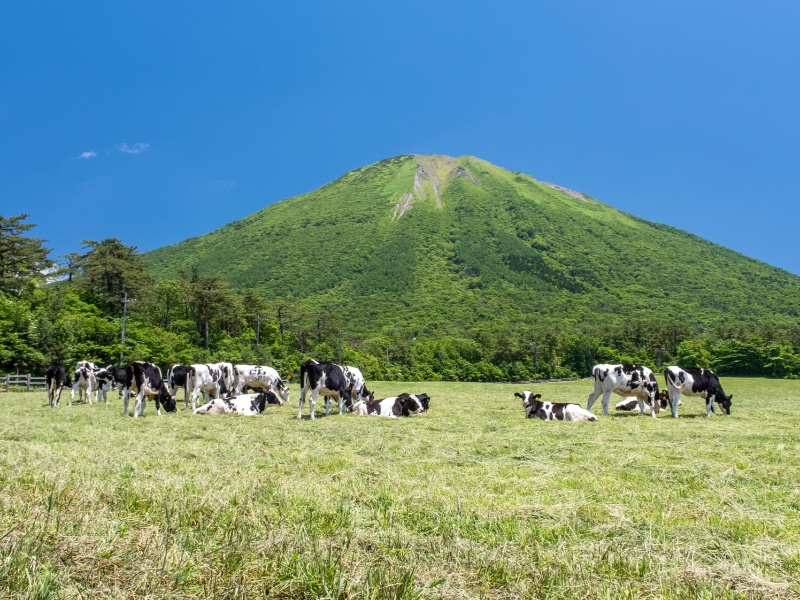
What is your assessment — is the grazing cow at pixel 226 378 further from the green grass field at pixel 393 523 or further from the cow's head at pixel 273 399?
the green grass field at pixel 393 523

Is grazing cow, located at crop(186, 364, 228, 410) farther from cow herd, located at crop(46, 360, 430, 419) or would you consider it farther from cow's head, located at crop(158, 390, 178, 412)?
cow's head, located at crop(158, 390, 178, 412)

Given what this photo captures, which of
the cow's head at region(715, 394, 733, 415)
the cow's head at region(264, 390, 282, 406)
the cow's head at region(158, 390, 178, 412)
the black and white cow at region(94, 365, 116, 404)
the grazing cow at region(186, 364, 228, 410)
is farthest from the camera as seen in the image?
the black and white cow at region(94, 365, 116, 404)

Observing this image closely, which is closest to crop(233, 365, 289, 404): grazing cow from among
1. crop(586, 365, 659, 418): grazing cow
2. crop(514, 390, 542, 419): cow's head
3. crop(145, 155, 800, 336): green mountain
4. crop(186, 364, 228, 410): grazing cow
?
crop(186, 364, 228, 410): grazing cow

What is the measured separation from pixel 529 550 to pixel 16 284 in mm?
55767

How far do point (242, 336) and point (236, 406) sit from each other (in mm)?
48719

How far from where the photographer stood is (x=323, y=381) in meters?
15.0

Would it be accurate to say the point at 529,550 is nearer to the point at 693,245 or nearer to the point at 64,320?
the point at 64,320

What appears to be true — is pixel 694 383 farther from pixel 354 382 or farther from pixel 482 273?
pixel 482 273

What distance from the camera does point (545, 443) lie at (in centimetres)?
872

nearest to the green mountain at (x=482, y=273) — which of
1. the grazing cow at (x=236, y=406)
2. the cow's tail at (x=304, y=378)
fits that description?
the grazing cow at (x=236, y=406)

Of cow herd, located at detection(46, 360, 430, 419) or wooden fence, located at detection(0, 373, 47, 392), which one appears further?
wooden fence, located at detection(0, 373, 47, 392)

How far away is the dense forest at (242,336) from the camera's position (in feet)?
143

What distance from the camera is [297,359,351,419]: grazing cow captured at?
14883mm

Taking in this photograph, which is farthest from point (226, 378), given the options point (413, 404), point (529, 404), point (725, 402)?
point (725, 402)
